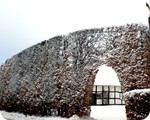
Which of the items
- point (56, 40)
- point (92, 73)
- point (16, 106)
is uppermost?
point (56, 40)

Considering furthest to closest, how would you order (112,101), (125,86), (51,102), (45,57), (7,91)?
(112,101), (7,91), (45,57), (51,102), (125,86)

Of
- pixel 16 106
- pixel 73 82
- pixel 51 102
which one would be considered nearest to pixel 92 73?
pixel 73 82

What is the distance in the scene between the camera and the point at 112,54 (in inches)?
434

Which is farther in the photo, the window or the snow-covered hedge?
the window

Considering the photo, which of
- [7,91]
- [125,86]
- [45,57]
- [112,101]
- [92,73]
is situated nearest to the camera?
[125,86]

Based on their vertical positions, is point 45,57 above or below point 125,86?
above

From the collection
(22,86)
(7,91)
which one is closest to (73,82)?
(22,86)

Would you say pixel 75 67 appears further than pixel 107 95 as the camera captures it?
No

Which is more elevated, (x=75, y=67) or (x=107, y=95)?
(x=75, y=67)

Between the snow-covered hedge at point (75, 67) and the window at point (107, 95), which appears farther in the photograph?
the window at point (107, 95)

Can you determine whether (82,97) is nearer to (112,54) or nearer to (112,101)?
(112,54)

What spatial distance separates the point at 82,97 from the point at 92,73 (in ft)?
2.80

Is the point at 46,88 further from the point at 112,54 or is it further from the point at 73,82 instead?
the point at 112,54

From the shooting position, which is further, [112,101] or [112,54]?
[112,101]
